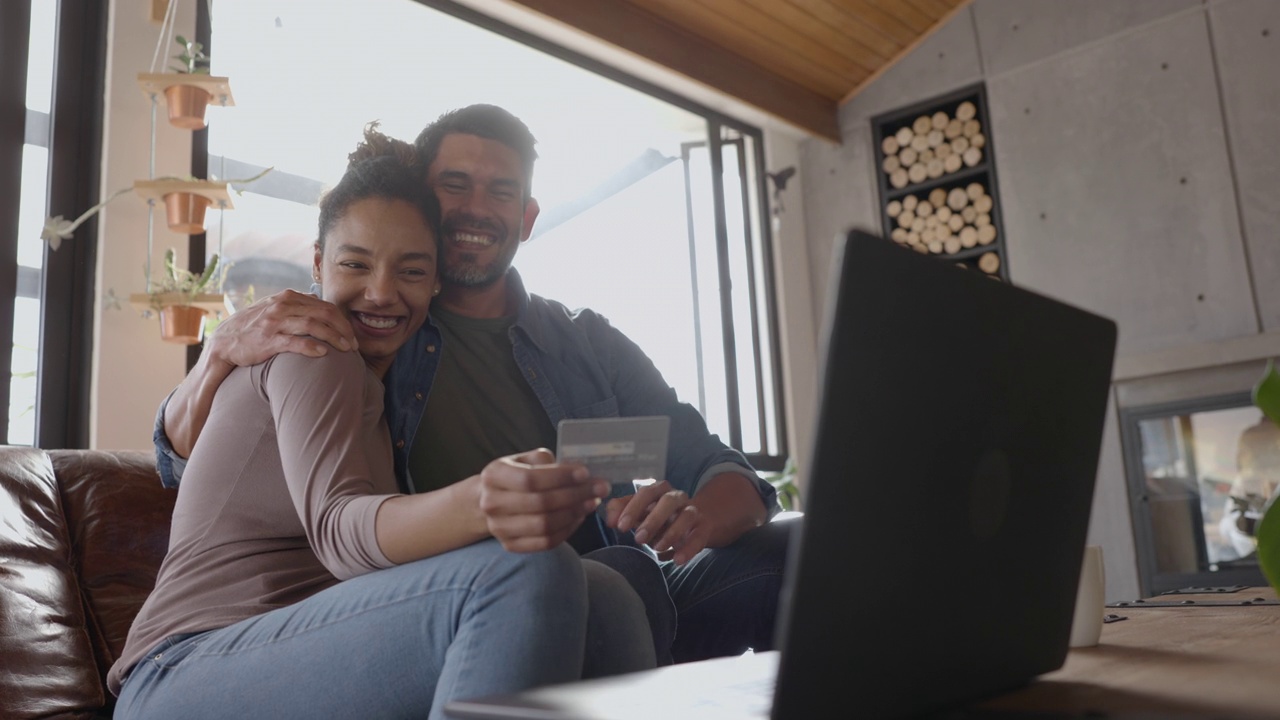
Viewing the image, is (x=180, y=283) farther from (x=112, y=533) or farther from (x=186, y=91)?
(x=112, y=533)

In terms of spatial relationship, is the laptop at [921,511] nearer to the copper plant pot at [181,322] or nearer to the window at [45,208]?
the copper plant pot at [181,322]

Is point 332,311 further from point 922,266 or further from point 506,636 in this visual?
point 922,266

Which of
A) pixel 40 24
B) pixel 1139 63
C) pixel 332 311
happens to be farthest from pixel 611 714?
pixel 1139 63

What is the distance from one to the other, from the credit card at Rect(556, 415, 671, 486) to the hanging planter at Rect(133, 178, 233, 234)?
2389mm

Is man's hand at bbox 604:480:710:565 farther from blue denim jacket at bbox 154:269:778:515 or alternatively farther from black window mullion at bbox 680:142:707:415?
black window mullion at bbox 680:142:707:415

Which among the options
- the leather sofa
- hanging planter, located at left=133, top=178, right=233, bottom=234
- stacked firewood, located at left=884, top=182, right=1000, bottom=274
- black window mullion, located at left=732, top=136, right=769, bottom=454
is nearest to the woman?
the leather sofa

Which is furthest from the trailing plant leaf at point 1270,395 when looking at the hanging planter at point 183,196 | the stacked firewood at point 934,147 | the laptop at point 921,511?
the stacked firewood at point 934,147

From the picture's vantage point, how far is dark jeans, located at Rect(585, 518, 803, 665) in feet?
5.27

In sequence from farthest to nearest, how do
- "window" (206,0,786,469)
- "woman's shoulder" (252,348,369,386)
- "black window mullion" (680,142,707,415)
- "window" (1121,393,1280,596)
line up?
"black window mullion" (680,142,707,415)
"window" (1121,393,1280,596)
"window" (206,0,786,469)
"woman's shoulder" (252,348,369,386)

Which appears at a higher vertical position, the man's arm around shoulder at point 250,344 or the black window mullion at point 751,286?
the black window mullion at point 751,286

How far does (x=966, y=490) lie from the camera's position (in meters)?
0.70

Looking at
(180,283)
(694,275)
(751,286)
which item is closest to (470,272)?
(180,283)

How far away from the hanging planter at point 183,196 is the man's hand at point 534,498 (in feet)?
7.69

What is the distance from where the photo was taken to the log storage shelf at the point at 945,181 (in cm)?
527
